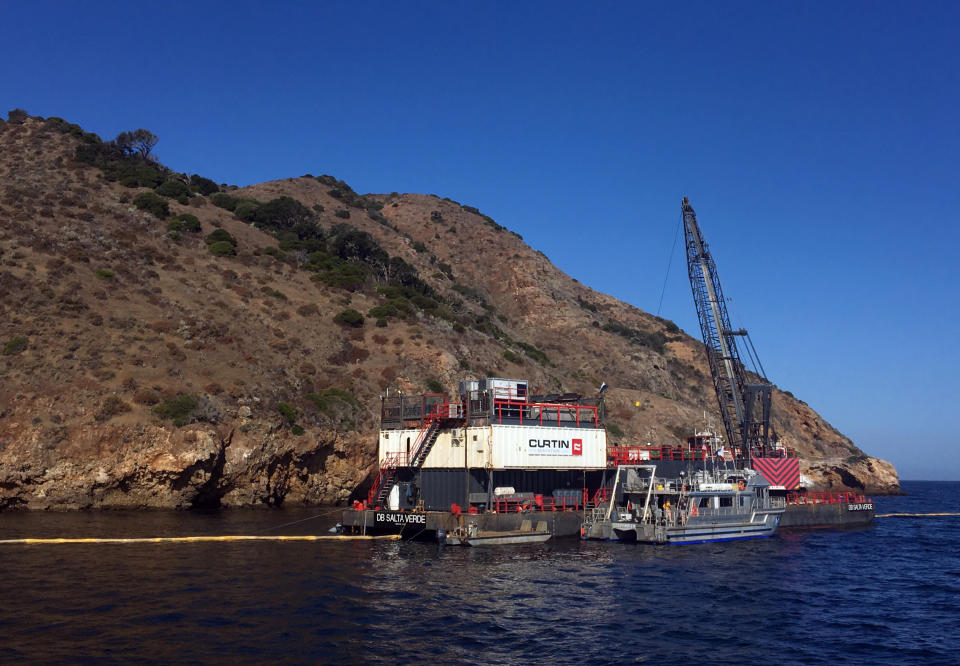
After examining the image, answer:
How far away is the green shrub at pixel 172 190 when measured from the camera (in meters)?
118

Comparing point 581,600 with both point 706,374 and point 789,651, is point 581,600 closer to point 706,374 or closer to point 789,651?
point 789,651

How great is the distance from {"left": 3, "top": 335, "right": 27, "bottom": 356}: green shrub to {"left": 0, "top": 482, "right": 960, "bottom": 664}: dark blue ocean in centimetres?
2162

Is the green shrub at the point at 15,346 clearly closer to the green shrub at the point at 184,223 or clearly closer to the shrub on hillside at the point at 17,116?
the green shrub at the point at 184,223

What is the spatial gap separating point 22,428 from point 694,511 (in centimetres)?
5082

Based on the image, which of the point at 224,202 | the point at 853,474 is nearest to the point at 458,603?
the point at 224,202

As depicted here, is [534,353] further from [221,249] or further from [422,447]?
[422,447]

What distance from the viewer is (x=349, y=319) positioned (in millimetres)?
93250

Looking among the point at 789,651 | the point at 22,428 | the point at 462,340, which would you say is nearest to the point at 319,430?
the point at 22,428

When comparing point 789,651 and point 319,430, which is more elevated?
point 319,430

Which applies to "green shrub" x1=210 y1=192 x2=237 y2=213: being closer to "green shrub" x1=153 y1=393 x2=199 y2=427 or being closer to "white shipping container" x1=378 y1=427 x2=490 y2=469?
"green shrub" x1=153 y1=393 x2=199 y2=427

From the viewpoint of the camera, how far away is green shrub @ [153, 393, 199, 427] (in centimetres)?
6269

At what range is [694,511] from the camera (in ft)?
169

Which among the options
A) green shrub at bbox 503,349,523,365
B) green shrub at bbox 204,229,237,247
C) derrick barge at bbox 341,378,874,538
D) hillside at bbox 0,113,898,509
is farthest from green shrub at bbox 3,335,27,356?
green shrub at bbox 503,349,523,365

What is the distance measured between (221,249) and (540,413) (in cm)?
6561
